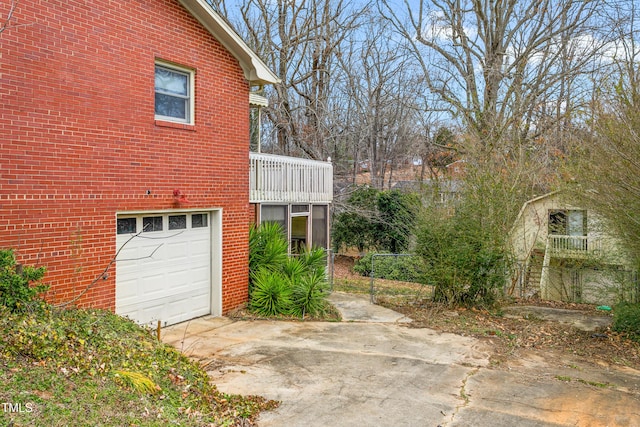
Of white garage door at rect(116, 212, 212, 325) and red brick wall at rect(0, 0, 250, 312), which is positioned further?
white garage door at rect(116, 212, 212, 325)

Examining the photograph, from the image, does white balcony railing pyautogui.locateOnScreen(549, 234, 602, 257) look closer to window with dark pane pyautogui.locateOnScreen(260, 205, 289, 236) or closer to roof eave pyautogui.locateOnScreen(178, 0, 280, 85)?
window with dark pane pyautogui.locateOnScreen(260, 205, 289, 236)

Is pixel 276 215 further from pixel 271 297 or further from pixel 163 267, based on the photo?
pixel 163 267

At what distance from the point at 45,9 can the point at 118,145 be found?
215 centimetres

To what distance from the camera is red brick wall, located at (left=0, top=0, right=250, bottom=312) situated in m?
6.71

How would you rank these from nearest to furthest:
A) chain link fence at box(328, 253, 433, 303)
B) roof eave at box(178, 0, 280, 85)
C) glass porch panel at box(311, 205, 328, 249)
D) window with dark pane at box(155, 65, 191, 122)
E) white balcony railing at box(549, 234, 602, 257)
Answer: window with dark pane at box(155, 65, 191, 122)
roof eave at box(178, 0, 280, 85)
chain link fence at box(328, 253, 433, 303)
glass porch panel at box(311, 205, 328, 249)
white balcony railing at box(549, 234, 602, 257)

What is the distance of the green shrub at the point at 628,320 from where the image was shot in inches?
341

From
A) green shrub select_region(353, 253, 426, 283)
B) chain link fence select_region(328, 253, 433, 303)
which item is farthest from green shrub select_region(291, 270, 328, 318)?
green shrub select_region(353, 253, 426, 283)

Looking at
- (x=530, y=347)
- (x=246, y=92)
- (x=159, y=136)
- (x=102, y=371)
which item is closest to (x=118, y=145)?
(x=159, y=136)

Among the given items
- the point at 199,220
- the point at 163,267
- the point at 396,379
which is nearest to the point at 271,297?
the point at 199,220

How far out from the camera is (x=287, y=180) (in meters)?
13.5

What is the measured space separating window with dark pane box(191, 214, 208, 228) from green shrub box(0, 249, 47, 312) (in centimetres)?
Answer: 363

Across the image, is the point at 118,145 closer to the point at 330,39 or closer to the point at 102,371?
the point at 102,371

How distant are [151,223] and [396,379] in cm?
504

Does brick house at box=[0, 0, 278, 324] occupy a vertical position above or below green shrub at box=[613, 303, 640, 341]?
above
